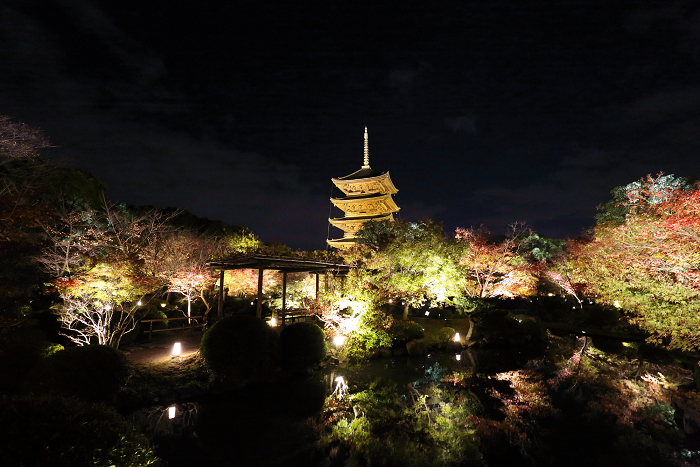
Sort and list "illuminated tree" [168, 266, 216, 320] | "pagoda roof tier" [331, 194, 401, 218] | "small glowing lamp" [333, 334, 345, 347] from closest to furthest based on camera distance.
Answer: "small glowing lamp" [333, 334, 345, 347] → "illuminated tree" [168, 266, 216, 320] → "pagoda roof tier" [331, 194, 401, 218]

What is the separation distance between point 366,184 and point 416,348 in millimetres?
18935

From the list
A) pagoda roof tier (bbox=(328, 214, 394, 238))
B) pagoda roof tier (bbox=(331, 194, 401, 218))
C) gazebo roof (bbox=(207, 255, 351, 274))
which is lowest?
gazebo roof (bbox=(207, 255, 351, 274))

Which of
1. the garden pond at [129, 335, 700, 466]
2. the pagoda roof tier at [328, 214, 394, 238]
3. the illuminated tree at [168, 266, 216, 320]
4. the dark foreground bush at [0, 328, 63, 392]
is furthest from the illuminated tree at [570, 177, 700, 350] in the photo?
the pagoda roof tier at [328, 214, 394, 238]

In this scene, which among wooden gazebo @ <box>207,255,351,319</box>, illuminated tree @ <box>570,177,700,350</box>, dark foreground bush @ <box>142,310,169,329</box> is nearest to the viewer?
illuminated tree @ <box>570,177,700,350</box>

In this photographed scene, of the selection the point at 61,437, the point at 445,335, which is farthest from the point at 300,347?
the point at 445,335

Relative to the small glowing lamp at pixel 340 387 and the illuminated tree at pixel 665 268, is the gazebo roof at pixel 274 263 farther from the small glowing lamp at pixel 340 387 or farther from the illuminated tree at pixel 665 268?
the illuminated tree at pixel 665 268

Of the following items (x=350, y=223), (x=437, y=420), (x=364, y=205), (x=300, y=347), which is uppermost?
(x=364, y=205)

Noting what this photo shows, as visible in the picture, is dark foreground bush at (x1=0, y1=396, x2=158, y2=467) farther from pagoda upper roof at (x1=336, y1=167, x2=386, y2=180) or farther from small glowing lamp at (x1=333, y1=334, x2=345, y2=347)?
pagoda upper roof at (x1=336, y1=167, x2=386, y2=180)

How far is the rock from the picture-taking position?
45.8 feet

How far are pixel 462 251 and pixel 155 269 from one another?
1641cm

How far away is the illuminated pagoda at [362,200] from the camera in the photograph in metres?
29.6

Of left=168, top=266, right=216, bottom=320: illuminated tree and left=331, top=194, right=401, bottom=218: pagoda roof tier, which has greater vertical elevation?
left=331, top=194, right=401, bottom=218: pagoda roof tier

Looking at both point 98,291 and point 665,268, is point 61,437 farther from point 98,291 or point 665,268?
point 665,268

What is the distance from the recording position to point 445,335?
15.7m
